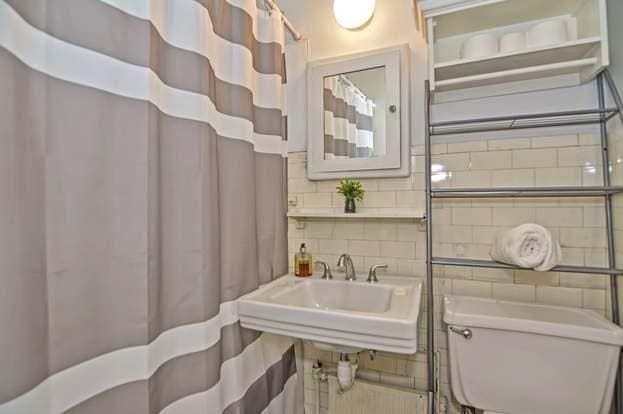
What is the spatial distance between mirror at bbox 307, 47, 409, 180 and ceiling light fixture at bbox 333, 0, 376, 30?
0.15 meters

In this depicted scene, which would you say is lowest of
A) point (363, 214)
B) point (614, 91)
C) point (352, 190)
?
point (363, 214)

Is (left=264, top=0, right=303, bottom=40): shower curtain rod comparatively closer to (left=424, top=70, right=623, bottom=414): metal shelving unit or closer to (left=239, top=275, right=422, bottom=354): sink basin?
(left=424, top=70, right=623, bottom=414): metal shelving unit

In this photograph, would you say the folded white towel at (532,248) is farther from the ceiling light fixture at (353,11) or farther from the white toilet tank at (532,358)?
the ceiling light fixture at (353,11)

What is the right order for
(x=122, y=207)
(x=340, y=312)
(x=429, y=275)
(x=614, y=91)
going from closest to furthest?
(x=122, y=207), (x=340, y=312), (x=614, y=91), (x=429, y=275)

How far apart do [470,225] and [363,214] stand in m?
0.43

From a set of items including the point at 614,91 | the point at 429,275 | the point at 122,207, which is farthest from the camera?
the point at 429,275

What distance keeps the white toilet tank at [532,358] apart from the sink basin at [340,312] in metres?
0.22

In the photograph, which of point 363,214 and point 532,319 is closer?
point 532,319

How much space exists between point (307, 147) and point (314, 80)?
1.05ft

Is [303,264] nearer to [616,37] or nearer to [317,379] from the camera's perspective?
[317,379]

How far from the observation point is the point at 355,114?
1366 millimetres

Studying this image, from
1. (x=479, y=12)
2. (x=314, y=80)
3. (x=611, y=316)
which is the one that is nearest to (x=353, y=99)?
(x=314, y=80)

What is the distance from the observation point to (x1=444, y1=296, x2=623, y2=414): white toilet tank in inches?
35.0

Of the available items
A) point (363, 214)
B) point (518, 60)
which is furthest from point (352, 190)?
point (518, 60)
